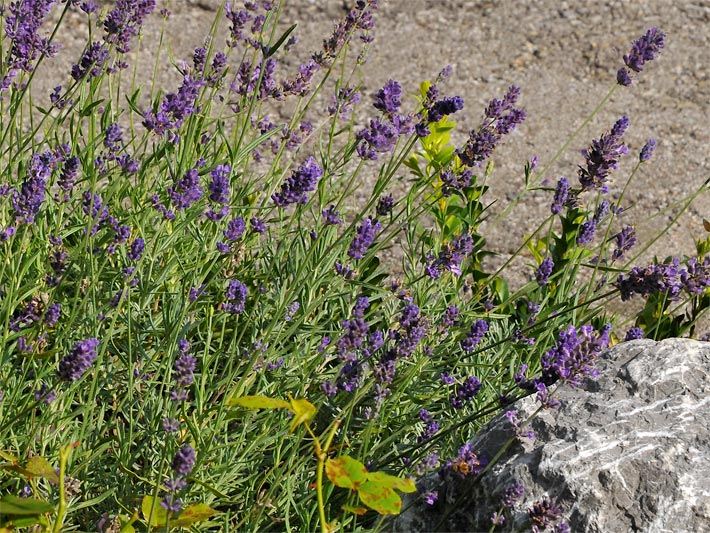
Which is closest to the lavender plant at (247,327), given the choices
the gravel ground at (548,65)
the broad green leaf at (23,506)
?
the broad green leaf at (23,506)

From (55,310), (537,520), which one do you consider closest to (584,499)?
(537,520)

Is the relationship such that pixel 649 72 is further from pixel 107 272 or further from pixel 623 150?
pixel 107 272

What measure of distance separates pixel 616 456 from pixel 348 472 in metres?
0.81

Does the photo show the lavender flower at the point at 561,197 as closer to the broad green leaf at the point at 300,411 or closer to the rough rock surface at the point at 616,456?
the rough rock surface at the point at 616,456

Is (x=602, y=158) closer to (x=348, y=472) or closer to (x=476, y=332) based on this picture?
(x=476, y=332)

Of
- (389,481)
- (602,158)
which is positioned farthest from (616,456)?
(602,158)

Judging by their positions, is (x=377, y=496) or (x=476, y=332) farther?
(x=476, y=332)

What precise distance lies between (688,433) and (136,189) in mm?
2014

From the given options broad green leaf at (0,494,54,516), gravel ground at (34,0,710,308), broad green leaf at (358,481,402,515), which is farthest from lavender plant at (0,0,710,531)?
gravel ground at (34,0,710,308)

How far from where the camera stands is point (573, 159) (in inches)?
225

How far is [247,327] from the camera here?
3.29 meters

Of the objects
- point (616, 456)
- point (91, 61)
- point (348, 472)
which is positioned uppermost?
point (91, 61)

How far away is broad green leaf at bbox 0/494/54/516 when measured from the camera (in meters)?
1.68

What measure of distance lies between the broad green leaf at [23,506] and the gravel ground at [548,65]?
3.74 m
